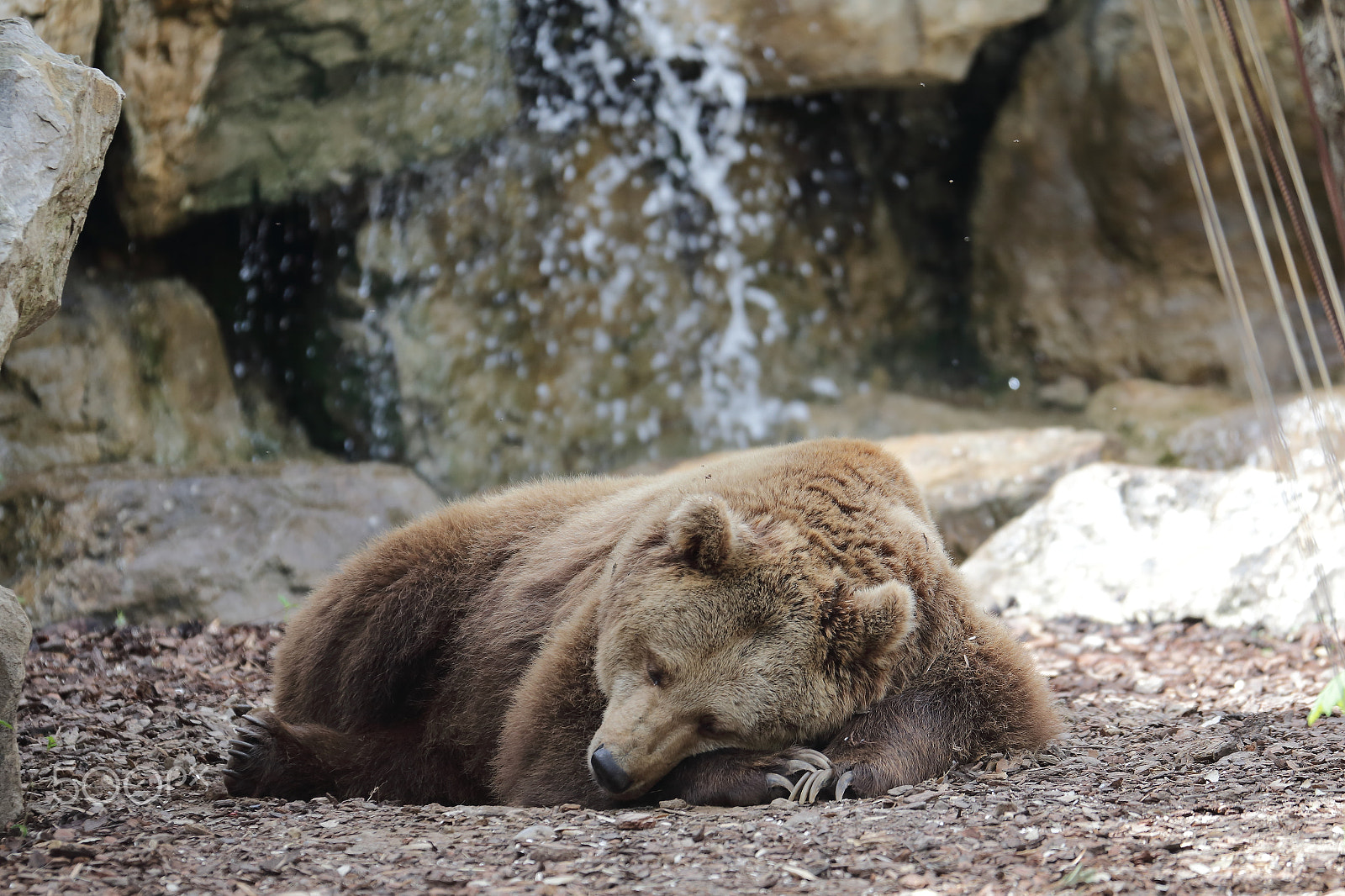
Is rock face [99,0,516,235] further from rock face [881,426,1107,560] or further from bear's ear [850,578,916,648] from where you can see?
bear's ear [850,578,916,648]

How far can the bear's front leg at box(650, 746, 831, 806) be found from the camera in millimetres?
3023

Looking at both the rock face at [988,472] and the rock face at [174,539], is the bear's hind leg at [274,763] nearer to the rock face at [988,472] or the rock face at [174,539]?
the rock face at [174,539]

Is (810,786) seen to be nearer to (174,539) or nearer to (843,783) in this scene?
(843,783)

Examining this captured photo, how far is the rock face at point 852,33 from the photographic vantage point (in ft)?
27.2

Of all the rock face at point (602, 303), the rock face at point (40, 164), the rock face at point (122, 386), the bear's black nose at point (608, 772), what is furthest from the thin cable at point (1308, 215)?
the rock face at point (602, 303)

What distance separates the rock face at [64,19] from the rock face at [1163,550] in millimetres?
5114

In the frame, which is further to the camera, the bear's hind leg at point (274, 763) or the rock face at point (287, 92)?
the rock face at point (287, 92)

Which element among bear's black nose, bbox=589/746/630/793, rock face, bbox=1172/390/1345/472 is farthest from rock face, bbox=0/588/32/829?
rock face, bbox=1172/390/1345/472

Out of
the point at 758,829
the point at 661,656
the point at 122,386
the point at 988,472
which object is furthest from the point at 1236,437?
the point at 122,386

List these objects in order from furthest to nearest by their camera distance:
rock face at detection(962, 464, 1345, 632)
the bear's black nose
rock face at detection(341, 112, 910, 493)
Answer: rock face at detection(341, 112, 910, 493)
rock face at detection(962, 464, 1345, 632)
the bear's black nose

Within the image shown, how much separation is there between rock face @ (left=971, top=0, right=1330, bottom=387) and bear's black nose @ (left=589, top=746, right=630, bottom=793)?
7.17m

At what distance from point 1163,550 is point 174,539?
530cm

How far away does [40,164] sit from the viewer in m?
2.91

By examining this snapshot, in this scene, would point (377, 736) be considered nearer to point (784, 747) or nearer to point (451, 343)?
point (784, 747)
